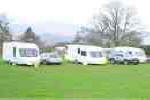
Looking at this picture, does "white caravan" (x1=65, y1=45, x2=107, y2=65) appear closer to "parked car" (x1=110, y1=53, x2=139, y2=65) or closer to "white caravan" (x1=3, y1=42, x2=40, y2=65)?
"parked car" (x1=110, y1=53, x2=139, y2=65)

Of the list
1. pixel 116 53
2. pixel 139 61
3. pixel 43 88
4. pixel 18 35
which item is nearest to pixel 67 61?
pixel 116 53

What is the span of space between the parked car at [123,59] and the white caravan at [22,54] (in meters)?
10.4

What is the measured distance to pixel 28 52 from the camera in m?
26.7

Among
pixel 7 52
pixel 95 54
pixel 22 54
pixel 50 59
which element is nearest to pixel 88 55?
pixel 95 54

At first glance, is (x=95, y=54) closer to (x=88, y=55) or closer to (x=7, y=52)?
(x=88, y=55)

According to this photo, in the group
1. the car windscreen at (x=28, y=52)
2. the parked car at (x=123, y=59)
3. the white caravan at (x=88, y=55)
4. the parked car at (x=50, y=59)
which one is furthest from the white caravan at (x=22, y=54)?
the parked car at (x=123, y=59)

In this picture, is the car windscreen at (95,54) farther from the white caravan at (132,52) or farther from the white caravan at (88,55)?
the white caravan at (132,52)

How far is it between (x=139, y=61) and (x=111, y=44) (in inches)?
975

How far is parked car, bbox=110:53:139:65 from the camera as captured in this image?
1224 inches

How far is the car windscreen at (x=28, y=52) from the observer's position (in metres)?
26.4

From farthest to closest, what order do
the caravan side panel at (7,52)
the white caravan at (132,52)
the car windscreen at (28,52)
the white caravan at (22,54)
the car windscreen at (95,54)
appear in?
the white caravan at (132,52) → the car windscreen at (95,54) → the caravan side panel at (7,52) → the car windscreen at (28,52) → the white caravan at (22,54)

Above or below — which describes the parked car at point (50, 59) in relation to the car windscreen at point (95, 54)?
below

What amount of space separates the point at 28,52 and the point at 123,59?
11.4 m

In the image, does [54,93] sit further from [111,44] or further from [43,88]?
[111,44]
